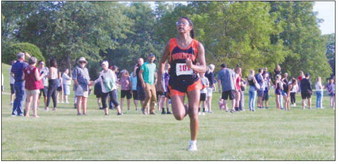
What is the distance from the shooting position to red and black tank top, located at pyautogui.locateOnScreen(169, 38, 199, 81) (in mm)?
10062

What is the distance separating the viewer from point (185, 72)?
10117 millimetres

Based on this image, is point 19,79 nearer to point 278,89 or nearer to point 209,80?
point 209,80

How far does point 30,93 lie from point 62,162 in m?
9.02

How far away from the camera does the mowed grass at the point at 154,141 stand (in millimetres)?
9484

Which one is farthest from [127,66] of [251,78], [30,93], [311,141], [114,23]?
[311,141]

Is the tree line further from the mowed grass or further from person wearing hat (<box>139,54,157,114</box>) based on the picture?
the mowed grass

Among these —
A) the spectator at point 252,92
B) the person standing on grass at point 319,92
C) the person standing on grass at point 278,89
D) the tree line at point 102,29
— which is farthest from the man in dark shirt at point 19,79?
the tree line at point 102,29

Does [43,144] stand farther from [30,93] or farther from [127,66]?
[127,66]

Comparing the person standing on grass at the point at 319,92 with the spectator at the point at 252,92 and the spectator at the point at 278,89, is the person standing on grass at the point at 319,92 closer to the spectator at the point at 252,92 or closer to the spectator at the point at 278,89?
the spectator at the point at 278,89

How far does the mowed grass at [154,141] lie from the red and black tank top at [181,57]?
1207 millimetres

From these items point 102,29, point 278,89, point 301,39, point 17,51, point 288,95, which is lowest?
point 288,95

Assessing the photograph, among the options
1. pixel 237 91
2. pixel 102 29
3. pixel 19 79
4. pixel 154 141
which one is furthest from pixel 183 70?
pixel 102 29

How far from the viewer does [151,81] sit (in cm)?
1941

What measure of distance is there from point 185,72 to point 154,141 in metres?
1.92
